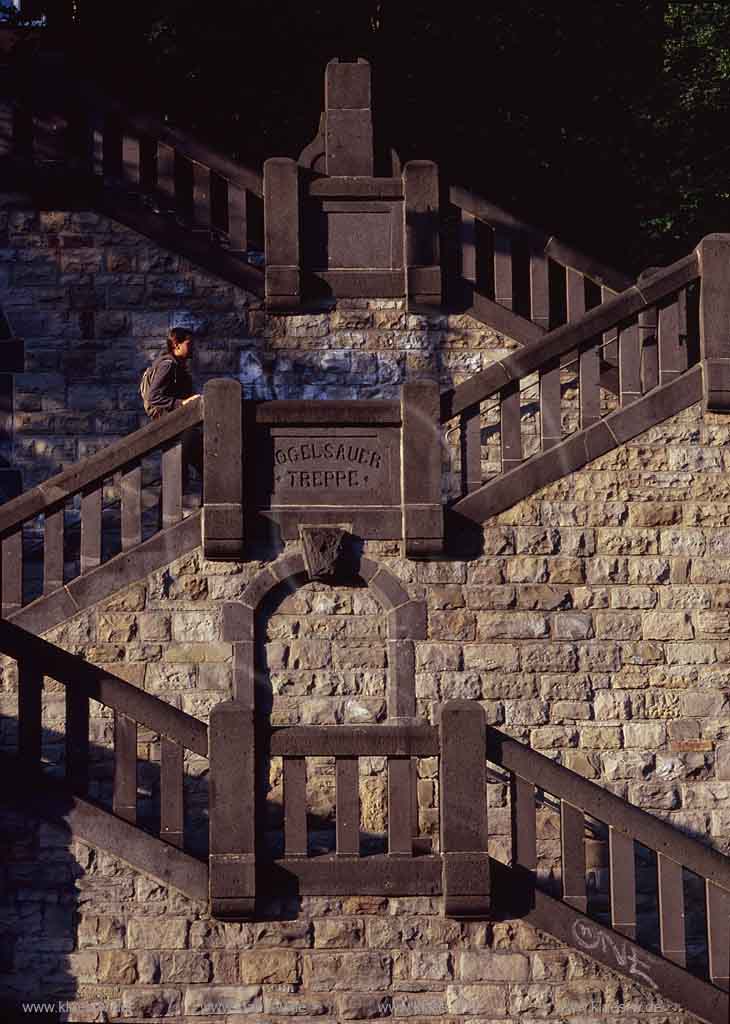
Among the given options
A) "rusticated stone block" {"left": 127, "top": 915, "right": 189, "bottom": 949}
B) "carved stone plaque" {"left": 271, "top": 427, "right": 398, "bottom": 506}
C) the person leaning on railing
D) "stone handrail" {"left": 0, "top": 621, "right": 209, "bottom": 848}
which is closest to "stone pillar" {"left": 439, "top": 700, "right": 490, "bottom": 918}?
"stone handrail" {"left": 0, "top": 621, "right": 209, "bottom": 848}

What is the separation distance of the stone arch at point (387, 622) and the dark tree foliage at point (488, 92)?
21.8ft

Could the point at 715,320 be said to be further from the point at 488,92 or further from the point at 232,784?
the point at 488,92

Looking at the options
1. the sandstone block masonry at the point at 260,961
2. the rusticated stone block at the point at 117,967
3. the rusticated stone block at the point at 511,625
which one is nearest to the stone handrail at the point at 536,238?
the rusticated stone block at the point at 511,625

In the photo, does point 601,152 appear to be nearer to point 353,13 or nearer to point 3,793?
point 353,13

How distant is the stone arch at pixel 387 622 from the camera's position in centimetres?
1331

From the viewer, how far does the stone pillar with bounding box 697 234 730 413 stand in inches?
545

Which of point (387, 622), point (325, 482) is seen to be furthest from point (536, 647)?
point (325, 482)

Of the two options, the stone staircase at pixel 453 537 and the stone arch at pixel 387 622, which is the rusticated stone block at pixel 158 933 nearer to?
the stone staircase at pixel 453 537

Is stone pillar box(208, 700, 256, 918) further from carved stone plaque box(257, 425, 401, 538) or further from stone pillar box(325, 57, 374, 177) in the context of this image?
stone pillar box(325, 57, 374, 177)

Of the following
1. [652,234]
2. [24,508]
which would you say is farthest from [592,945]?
[652,234]

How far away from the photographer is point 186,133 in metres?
16.4

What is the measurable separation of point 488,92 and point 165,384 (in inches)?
283

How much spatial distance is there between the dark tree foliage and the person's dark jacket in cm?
488

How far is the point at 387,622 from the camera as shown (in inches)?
527
